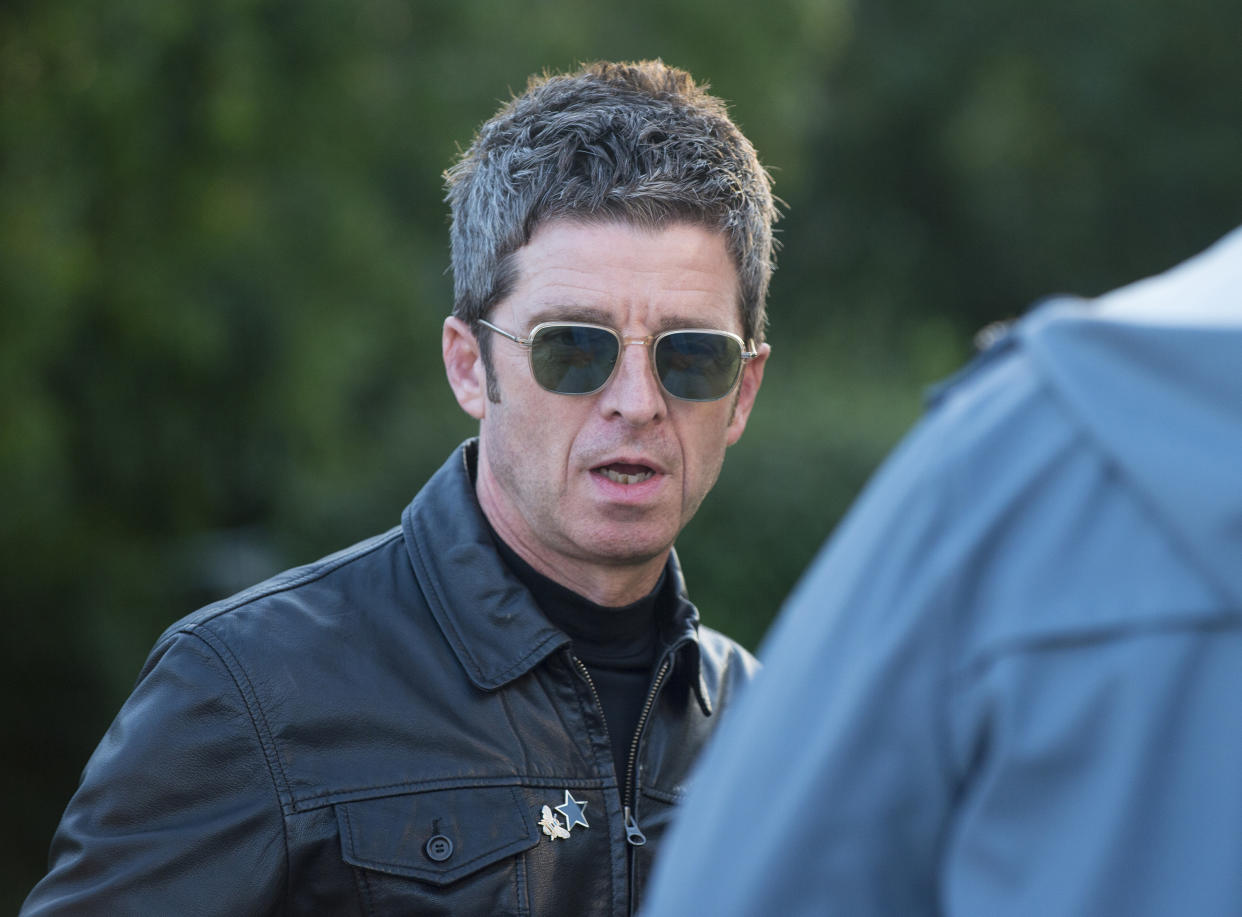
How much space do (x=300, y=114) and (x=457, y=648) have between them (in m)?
7.72

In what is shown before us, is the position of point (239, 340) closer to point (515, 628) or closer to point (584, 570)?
point (584, 570)

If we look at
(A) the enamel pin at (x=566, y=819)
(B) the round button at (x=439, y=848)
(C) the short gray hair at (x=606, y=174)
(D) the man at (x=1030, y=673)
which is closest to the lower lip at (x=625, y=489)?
(C) the short gray hair at (x=606, y=174)

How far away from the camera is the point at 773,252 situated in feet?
10.0

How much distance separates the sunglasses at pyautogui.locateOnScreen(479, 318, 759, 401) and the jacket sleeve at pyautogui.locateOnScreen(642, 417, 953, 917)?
169 centimetres

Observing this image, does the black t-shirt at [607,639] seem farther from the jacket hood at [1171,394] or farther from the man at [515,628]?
the jacket hood at [1171,394]

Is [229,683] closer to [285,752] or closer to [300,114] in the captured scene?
[285,752]

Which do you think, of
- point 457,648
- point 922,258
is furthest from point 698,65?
point 457,648

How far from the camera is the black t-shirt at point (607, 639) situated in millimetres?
2506

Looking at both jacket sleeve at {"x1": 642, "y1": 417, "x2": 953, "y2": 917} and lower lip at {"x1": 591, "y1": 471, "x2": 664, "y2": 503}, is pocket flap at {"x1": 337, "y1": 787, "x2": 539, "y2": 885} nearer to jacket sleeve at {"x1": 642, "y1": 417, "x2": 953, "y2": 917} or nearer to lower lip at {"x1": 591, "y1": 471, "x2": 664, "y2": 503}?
lower lip at {"x1": 591, "y1": 471, "x2": 664, "y2": 503}

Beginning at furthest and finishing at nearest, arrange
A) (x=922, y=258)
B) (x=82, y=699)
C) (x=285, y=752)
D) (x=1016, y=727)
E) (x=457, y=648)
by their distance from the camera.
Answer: (x=922, y=258), (x=82, y=699), (x=457, y=648), (x=285, y=752), (x=1016, y=727)

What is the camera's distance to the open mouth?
255 centimetres

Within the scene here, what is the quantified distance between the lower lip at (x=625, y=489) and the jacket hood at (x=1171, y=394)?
1.70 meters

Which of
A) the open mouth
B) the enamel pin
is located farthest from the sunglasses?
the enamel pin


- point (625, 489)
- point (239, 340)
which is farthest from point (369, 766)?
point (239, 340)
